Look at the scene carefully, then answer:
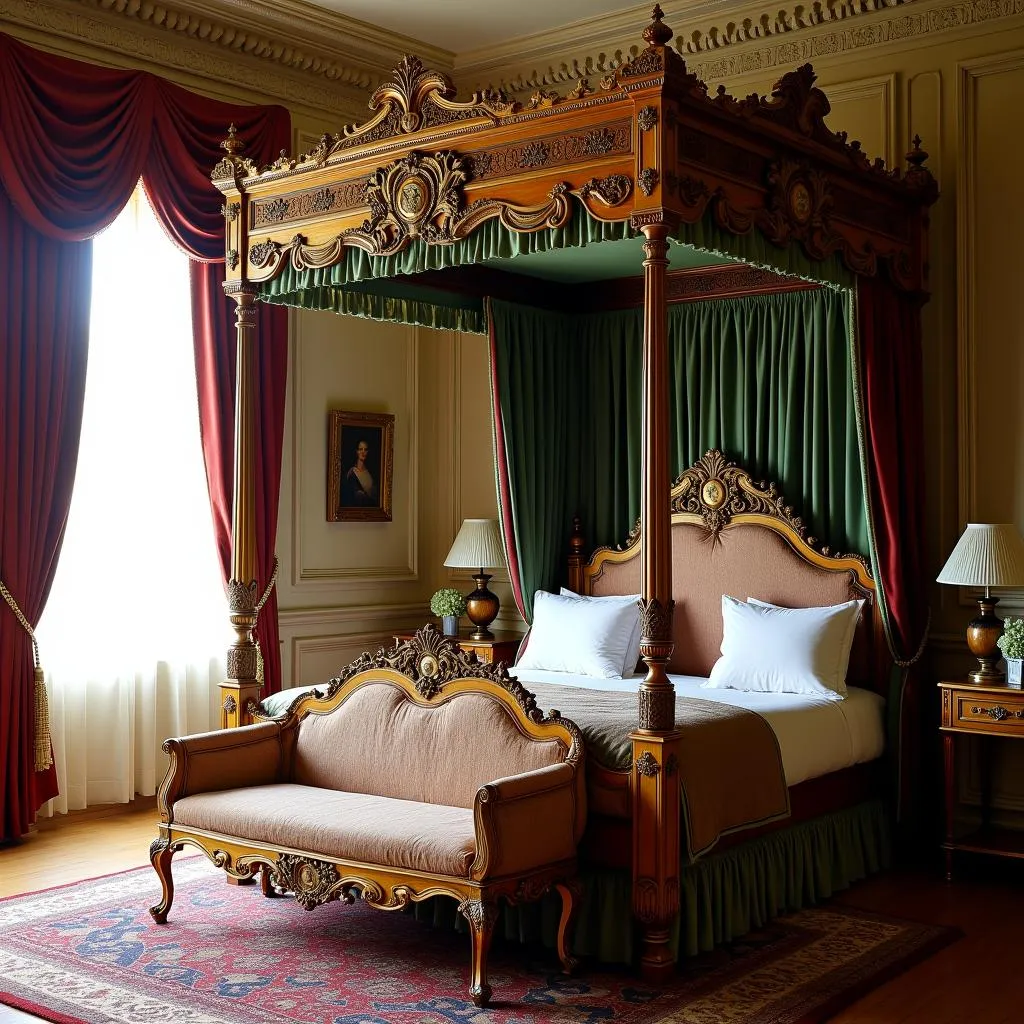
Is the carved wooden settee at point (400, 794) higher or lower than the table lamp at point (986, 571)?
lower

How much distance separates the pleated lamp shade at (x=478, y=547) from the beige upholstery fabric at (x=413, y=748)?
2004mm

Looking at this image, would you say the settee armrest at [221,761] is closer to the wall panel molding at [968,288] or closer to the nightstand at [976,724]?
the nightstand at [976,724]

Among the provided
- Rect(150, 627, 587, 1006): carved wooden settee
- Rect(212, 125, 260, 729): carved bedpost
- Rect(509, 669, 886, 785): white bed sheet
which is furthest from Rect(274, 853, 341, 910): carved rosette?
Rect(509, 669, 886, 785): white bed sheet

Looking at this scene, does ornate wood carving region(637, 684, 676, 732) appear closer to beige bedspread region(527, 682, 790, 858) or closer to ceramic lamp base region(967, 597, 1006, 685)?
beige bedspread region(527, 682, 790, 858)

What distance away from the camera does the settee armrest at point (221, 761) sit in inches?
179

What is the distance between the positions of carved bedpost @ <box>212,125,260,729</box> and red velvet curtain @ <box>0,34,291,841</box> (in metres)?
0.83

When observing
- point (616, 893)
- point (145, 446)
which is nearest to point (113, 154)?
point (145, 446)

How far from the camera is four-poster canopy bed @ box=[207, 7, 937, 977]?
402cm

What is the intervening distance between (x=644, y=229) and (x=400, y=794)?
201 centimetres

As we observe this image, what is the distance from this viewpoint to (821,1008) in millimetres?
3740

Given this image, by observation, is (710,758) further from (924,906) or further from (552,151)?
(552,151)

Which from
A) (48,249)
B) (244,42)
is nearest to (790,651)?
(48,249)

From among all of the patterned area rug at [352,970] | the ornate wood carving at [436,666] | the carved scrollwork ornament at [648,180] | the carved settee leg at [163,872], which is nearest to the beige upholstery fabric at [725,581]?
the patterned area rug at [352,970]

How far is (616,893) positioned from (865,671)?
1.83 meters
